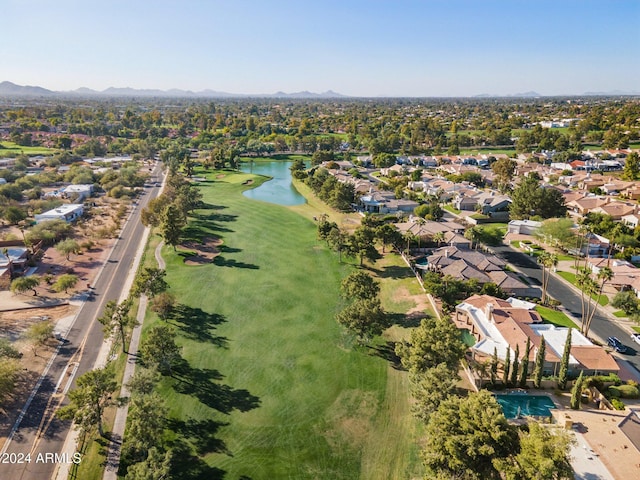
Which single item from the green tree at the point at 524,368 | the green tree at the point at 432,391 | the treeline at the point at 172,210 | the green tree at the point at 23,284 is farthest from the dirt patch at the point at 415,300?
the green tree at the point at 23,284

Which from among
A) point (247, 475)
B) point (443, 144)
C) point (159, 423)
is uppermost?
point (443, 144)

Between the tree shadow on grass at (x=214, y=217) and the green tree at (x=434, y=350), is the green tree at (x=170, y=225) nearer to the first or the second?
the tree shadow on grass at (x=214, y=217)

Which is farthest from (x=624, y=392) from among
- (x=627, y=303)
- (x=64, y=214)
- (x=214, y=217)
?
(x=64, y=214)

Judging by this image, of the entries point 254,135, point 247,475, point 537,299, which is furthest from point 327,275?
point 254,135

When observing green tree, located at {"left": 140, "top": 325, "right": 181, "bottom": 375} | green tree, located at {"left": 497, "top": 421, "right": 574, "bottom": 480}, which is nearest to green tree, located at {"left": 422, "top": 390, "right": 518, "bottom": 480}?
green tree, located at {"left": 497, "top": 421, "right": 574, "bottom": 480}

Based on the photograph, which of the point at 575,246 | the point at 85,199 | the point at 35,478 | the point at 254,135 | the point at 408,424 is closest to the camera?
the point at 35,478

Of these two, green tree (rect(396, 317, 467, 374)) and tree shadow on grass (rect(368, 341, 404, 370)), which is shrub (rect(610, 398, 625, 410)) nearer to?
green tree (rect(396, 317, 467, 374))

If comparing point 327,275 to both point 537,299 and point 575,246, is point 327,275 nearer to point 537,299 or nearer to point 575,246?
point 537,299
